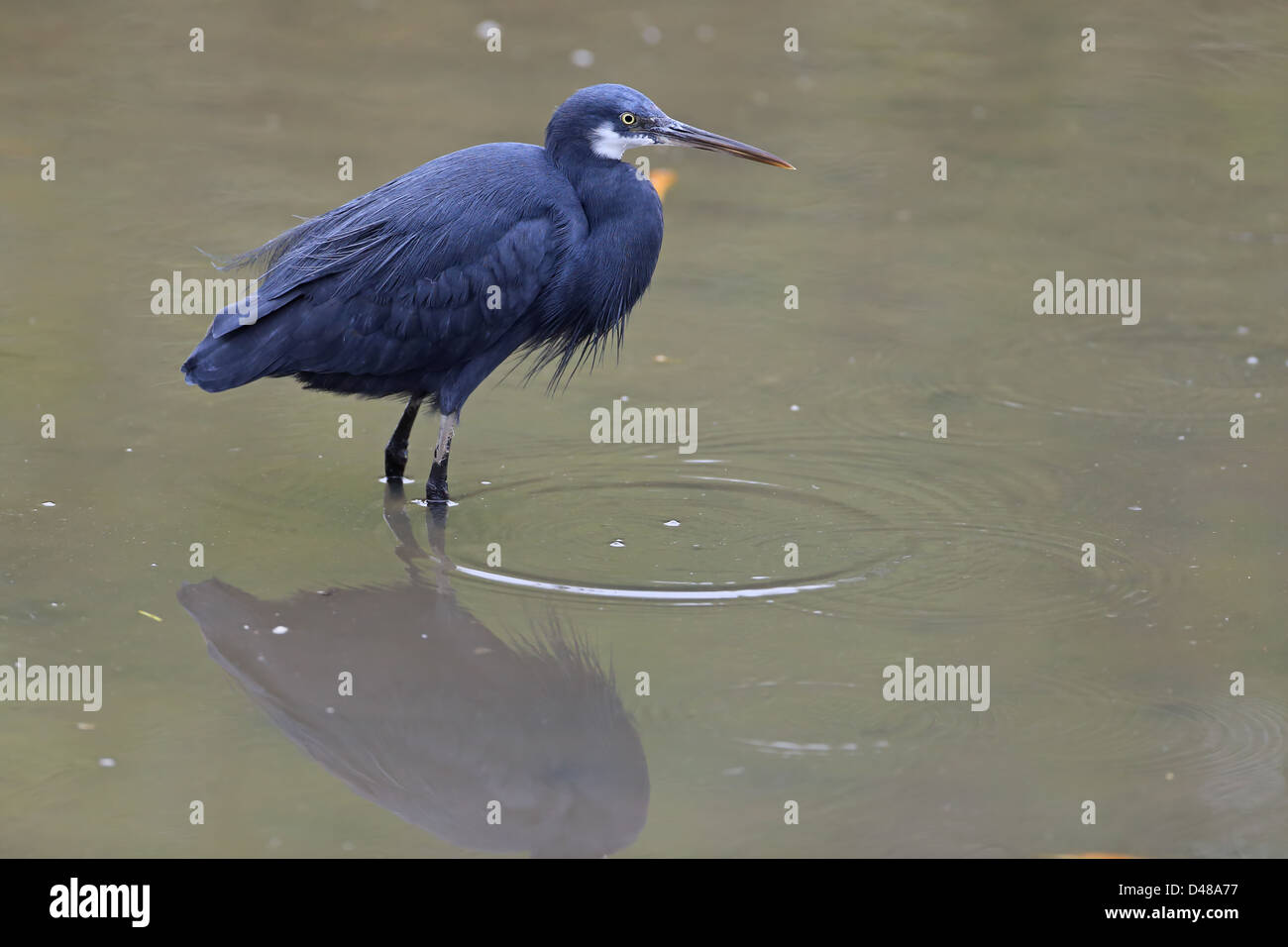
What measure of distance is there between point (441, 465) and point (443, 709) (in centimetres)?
153

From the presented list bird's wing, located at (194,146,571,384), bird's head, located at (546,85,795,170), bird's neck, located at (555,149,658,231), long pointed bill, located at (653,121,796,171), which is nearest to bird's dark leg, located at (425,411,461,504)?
bird's wing, located at (194,146,571,384)

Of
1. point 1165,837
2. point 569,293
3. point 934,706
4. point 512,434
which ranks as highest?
point 569,293

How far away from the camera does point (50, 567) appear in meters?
6.02

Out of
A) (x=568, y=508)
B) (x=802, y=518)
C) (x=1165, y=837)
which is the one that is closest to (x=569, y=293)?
(x=568, y=508)

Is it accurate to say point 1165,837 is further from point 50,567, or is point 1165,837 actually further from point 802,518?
point 50,567

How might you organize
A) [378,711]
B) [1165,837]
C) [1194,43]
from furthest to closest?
[1194,43] → [378,711] → [1165,837]

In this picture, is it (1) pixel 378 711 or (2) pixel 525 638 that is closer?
(1) pixel 378 711

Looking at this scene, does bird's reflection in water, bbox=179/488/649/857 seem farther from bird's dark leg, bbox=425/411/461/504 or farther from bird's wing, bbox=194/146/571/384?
bird's wing, bbox=194/146/571/384

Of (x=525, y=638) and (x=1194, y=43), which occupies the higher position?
(x=1194, y=43)

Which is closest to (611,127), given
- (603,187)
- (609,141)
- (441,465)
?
(609,141)

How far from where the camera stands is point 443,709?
5277 millimetres

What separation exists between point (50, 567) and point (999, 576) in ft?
11.6

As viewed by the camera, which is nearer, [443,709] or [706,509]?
[443,709]

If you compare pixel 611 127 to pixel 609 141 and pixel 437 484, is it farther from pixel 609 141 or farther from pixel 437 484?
pixel 437 484
